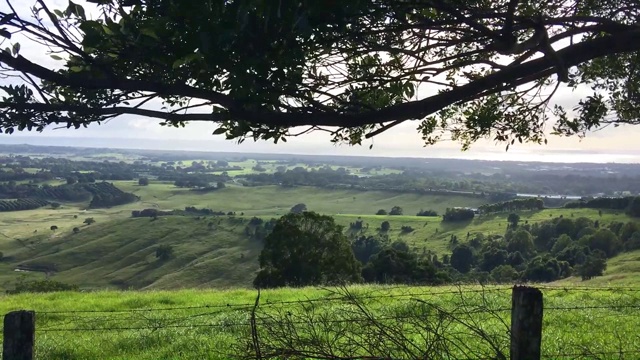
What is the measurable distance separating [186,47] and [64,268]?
378 feet

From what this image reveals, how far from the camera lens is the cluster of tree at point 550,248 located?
65.4m

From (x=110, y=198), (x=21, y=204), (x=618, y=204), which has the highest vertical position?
(x=618, y=204)

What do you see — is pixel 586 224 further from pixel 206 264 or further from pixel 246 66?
pixel 246 66

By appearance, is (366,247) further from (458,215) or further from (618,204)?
(618,204)

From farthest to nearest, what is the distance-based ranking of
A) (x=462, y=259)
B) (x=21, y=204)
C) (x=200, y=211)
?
(x=21, y=204) → (x=200, y=211) → (x=462, y=259)

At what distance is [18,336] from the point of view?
4.55 m

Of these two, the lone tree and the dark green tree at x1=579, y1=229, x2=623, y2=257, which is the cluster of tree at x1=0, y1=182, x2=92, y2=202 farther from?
the lone tree

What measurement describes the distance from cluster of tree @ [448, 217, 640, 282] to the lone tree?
3040cm

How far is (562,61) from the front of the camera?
512 centimetres

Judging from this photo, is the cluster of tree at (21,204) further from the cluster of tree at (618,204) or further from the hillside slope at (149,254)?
the cluster of tree at (618,204)

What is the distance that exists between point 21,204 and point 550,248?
167 meters

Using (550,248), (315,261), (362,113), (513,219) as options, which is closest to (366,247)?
(550,248)

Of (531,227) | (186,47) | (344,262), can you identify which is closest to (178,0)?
(186,47)

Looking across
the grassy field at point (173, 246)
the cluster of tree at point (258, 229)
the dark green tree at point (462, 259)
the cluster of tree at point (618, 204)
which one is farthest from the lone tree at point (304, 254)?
the cluster of tree at point (618, 204)
